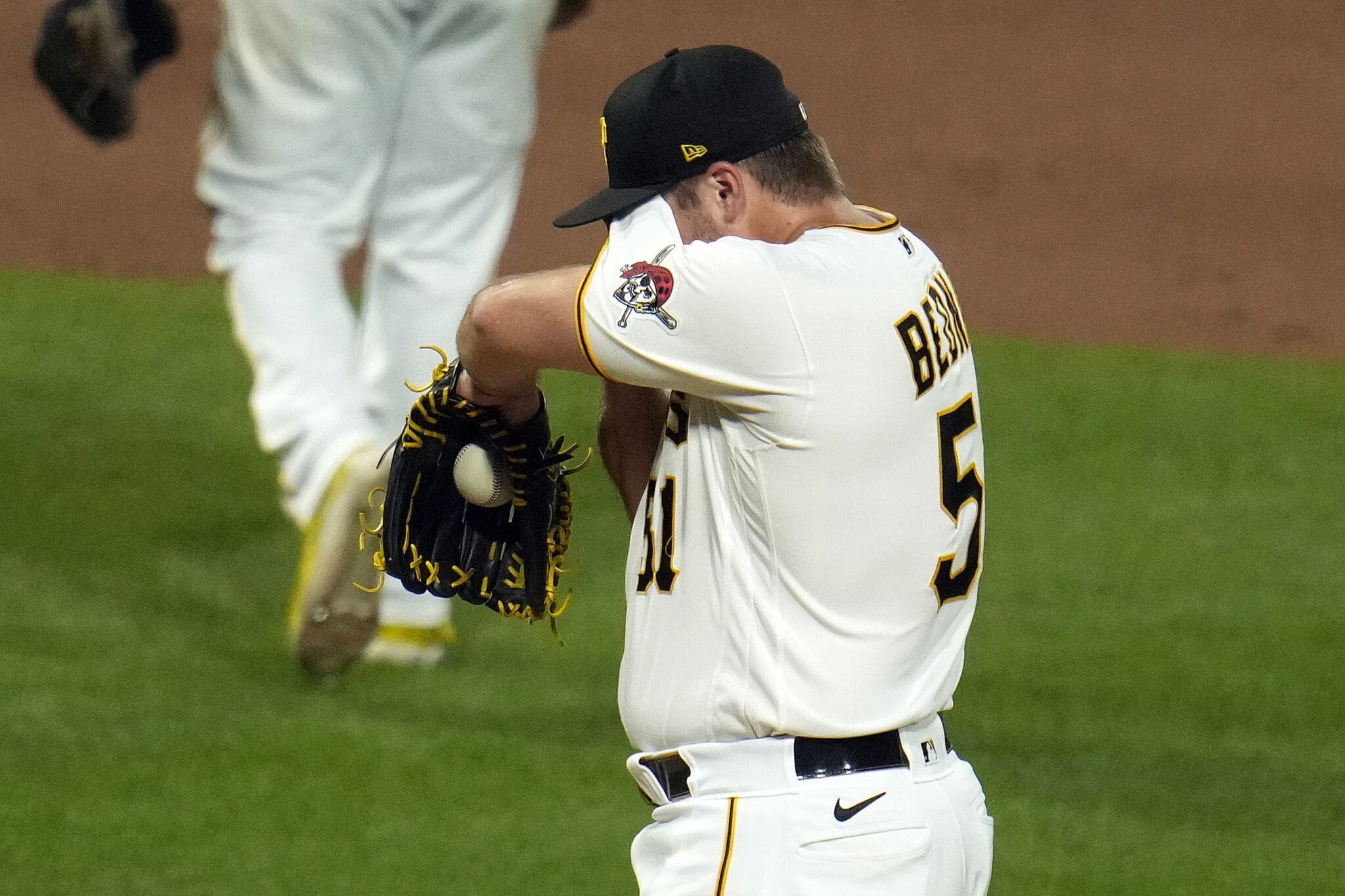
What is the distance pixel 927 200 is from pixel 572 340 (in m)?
9.85

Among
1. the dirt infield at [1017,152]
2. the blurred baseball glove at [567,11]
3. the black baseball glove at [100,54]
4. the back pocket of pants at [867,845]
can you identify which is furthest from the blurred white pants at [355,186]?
the dirt infield at [1017,152]

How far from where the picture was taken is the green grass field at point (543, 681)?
4.46 metres

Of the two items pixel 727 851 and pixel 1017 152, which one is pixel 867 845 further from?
pixel 1017 152

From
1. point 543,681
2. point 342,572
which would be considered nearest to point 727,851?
point 342,572

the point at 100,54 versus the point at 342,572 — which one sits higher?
the point at 100,54

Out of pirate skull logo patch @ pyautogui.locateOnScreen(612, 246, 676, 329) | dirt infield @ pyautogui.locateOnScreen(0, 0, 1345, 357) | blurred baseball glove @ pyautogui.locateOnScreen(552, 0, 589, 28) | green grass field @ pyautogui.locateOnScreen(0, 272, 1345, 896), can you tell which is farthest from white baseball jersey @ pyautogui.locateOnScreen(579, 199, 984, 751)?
dirt infield @ pyautogui.locateOnScreen(0, 0, 1345, 357)

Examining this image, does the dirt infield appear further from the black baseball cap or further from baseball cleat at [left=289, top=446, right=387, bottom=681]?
the black baseball cap

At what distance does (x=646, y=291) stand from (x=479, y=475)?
1.68ft

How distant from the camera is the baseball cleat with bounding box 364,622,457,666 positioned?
18.2ft

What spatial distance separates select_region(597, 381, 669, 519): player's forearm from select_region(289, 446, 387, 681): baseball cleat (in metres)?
1.73

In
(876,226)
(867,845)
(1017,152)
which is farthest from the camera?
(1017,152)

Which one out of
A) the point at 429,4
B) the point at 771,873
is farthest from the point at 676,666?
the point at 429,4

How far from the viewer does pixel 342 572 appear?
4.83 m

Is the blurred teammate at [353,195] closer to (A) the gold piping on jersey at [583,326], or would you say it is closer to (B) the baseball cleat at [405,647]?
(B) the baseball cleat at [405,647]
